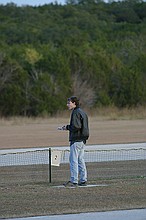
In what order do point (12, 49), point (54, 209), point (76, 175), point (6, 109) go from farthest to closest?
point (12, 49) < point (6, 109) < point (76, 175) < point (54, 209)

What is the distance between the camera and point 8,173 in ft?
54.2

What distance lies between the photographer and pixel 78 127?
13281 millimetres

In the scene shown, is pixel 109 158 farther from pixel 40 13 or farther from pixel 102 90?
pixel 40 13

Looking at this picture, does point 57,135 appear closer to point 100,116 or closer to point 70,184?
point 100,116

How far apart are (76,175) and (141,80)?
145 ft

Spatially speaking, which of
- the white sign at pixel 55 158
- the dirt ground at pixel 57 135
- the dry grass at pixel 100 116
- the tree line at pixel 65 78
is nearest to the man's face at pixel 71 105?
the white sign at pixel 55 158

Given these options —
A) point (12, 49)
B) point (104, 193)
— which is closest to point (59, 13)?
point (12, 49)

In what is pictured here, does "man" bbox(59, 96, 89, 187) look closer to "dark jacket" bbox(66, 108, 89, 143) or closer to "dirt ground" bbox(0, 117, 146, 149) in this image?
"dark jacket" bbox(66, 108, 89, 143)

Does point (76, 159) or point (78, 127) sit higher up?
point (78, 127)

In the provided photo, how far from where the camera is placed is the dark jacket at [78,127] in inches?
523

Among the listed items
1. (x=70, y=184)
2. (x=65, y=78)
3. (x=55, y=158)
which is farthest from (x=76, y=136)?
(x=65, y=78)

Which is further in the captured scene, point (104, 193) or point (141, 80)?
point (141, 80)

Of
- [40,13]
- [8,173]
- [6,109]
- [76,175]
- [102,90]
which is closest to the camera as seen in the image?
[76,175]

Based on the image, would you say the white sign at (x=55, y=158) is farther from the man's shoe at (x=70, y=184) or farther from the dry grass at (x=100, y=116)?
the dry grass at (x=100, y=116)
